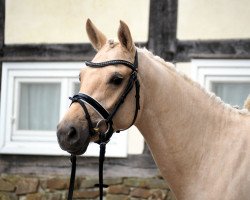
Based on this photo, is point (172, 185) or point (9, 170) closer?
point (172, 185)

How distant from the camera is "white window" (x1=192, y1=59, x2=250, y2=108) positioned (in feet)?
21.5

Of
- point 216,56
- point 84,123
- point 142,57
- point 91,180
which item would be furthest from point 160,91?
point 91,180

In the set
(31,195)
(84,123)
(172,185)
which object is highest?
(84,123)

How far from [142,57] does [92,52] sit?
11.4 feet

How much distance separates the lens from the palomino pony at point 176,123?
11.6ft

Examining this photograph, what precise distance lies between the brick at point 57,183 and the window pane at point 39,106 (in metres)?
0.70

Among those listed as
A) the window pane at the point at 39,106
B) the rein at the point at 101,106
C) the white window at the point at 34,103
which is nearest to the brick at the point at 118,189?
the white window at the point at 34,103

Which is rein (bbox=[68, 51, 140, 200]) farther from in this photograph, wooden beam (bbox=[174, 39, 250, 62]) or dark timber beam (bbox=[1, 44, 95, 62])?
dark timber beam (bbox=[1, 44, 95, 62])

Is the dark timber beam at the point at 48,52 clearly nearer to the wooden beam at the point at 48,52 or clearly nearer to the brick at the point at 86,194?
the wooden beam at the point at 48,52

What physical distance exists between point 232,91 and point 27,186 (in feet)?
8.97

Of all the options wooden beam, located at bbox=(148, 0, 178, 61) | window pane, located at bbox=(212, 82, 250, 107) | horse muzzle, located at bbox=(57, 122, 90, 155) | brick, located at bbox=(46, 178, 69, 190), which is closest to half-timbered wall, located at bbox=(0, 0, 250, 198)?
wooden beam, located at bbox=(148, 0, 178, 61)

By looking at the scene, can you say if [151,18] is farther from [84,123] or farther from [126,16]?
[84,123]

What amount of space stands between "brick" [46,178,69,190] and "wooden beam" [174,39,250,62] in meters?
1.98

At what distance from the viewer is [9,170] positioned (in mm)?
7445
